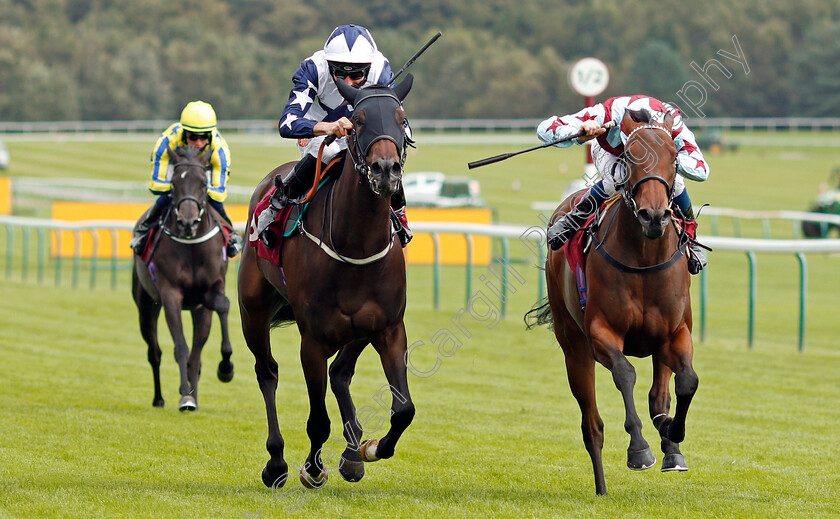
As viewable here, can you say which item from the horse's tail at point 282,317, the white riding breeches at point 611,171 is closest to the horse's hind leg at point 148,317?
the horse's tail at point 282,317

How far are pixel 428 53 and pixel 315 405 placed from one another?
64.4m

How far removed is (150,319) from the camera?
9438 millimetres

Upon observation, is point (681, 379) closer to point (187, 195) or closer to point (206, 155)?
point (187, 195)

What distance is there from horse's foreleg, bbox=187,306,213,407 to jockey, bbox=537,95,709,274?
3.42 meters

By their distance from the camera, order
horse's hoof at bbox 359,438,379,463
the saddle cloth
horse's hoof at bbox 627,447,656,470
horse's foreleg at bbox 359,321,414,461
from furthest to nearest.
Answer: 1. the saddle cloth
2. horse's hoof at bbox 359,438,379,463
3. horse's foreleg at bbox 359,321,414,461
4. horse's hoof at bbox 627,447,656,470

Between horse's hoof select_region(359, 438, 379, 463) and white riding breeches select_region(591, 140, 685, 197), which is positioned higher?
white riding breeches select_region(591, 140, 685, 197)

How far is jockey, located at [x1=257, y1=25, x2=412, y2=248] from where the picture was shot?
5.72 m

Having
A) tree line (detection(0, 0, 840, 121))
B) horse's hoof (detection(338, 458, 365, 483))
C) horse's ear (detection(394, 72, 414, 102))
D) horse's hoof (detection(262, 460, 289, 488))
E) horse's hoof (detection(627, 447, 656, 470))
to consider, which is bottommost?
horse's hoof (detection(262, 460, 289, 488))

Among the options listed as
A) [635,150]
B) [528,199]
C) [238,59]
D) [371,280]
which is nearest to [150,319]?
[371,280]

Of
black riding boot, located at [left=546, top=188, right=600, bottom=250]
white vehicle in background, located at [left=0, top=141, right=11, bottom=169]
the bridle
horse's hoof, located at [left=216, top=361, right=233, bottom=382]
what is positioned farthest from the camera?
white vehicle in background, located at [left=0, top=141, right=11, bottom=169]

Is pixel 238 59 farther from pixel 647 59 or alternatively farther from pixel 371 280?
pixel 371 280

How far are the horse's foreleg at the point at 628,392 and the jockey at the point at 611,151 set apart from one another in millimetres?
680

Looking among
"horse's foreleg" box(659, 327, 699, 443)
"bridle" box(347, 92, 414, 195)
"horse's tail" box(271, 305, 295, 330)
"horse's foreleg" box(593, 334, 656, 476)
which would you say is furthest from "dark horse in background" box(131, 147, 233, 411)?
"horse's foreleg" box(659, 327, 699, 443)

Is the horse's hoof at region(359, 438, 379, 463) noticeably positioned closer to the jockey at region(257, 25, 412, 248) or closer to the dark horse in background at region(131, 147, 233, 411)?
the jockey at region(257, 25, 412, 248)
